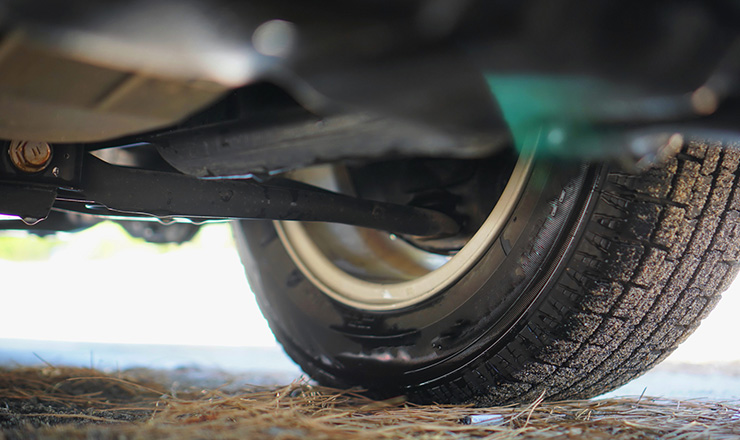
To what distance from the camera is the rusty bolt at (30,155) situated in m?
0.78

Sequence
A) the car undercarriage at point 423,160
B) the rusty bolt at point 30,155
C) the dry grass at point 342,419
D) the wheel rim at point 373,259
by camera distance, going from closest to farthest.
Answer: the car undercarriage at point 423,160 → the dry grass at point 342,419 → the rusty bolt at point 30,155 → the wheel rim at point 373,259

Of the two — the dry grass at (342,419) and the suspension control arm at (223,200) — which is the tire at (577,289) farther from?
the suspension control arm at (223,200)

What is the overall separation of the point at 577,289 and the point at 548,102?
459mm

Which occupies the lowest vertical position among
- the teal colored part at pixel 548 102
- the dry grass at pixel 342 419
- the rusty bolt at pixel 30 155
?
the dry grass at pixel 342 419

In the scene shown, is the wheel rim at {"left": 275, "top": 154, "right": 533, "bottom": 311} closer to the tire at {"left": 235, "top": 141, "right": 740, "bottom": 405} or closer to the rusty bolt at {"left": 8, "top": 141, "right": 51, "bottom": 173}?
the tire at {"left": 235, "top": 141, "right": 740, "bottom": 405}

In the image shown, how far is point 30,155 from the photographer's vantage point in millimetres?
786

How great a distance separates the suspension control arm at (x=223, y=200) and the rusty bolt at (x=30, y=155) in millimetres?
58

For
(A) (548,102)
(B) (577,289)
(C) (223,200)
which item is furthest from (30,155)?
(B) (577,289)

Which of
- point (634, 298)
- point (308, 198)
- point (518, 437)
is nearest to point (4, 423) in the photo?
point (308, 198)

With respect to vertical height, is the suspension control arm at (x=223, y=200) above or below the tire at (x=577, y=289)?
above

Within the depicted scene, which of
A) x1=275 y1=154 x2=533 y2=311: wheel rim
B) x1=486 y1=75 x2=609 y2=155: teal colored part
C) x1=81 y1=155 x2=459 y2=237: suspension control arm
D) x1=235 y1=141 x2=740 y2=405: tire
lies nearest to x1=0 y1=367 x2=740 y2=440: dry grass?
x1=235 y1=141 x2=740 y2=405: tire

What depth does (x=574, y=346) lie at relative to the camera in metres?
0.87

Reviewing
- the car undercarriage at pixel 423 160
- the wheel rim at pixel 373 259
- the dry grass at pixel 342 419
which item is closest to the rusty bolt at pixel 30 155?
the car undercarriage at pixel 423 160

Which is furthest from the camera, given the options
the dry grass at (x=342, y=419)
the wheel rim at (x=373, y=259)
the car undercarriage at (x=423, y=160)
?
the wheel rim at (x=373, y=259)
